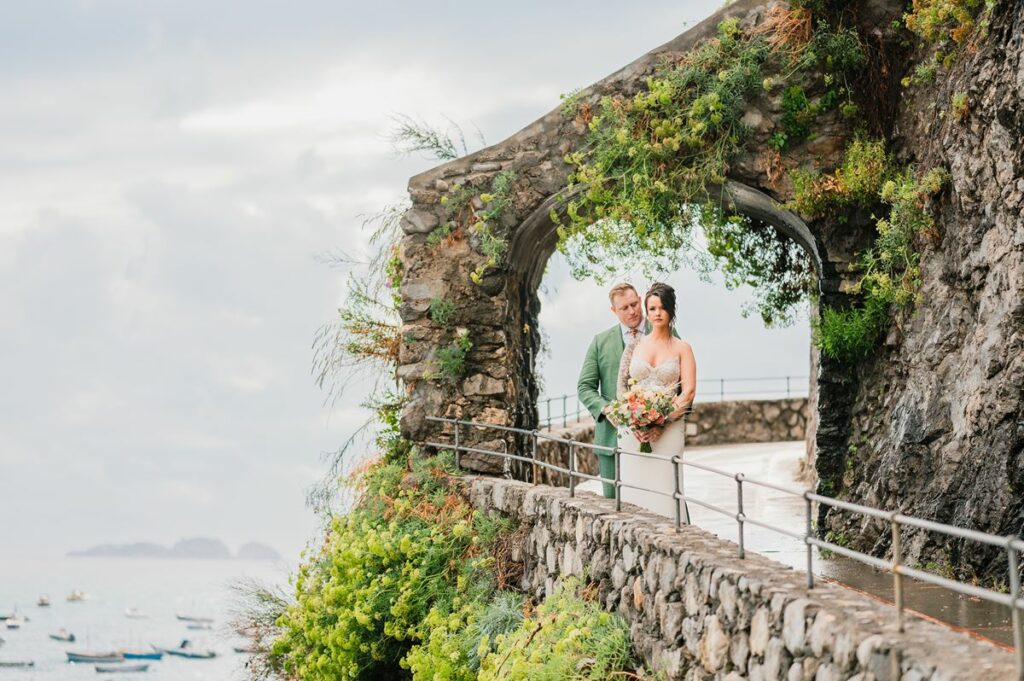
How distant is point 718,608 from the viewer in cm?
688

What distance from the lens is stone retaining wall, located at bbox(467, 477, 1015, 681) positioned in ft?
16.8

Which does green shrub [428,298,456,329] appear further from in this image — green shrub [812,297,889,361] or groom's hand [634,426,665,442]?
groom's hand [634,426,665,442]

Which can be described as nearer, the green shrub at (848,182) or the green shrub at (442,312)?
the green shrub at (848,182)

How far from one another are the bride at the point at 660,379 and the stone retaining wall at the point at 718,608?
0.36m

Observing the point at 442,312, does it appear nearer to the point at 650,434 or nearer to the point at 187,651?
the point at 650,434

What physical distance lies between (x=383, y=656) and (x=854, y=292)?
18.2ft

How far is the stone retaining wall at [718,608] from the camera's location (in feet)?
16.8

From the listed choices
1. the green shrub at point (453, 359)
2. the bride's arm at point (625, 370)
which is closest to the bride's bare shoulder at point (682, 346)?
the bride's arm at point (625, 370)

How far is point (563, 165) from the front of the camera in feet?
40.9

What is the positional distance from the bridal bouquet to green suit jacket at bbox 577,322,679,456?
978 millimetres

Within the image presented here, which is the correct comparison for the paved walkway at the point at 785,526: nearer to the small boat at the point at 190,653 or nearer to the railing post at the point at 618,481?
the railing post at the point at 618,481

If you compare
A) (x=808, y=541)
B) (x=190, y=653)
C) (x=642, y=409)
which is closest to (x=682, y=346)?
(x=642, y=409)

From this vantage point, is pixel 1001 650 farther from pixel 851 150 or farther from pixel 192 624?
pixel 192 624

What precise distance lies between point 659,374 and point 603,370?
1156 millimetres
